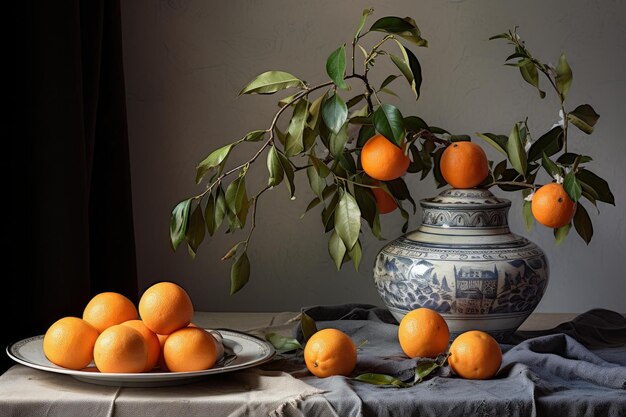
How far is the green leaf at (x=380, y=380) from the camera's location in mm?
1014

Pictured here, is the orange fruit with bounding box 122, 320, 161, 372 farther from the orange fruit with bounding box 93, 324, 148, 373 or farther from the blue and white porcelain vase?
the blue and white porcelain vase

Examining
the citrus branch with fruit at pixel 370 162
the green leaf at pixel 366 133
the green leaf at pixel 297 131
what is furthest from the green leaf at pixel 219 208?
the green leaf at pixel 366 133

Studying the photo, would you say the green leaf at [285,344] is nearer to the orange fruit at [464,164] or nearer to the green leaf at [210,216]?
the green leaf at [210,216]

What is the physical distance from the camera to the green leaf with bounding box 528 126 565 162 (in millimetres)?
1278

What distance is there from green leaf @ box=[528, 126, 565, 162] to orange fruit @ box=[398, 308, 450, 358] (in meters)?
0.33

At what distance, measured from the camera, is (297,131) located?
1203 mm

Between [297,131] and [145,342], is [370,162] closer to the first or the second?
[297,131]

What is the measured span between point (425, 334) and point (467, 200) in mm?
231

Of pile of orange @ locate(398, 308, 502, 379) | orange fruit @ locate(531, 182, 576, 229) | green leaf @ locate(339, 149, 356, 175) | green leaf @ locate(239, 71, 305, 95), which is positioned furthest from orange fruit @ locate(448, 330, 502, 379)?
green leaf @ locate(239, 71, 305, 95)

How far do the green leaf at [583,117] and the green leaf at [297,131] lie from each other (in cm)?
39

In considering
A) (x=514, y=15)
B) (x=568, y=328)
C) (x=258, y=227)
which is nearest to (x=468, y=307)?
(x=568, y=328)

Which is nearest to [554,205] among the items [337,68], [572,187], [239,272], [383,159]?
[572,187]

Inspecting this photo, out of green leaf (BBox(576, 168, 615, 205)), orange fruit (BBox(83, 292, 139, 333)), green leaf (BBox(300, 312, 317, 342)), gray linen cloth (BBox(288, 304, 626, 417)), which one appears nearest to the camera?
gray linen cloth (BBox(288, 304, 626, 417))

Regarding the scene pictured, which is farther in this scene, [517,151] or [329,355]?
[517,151]
